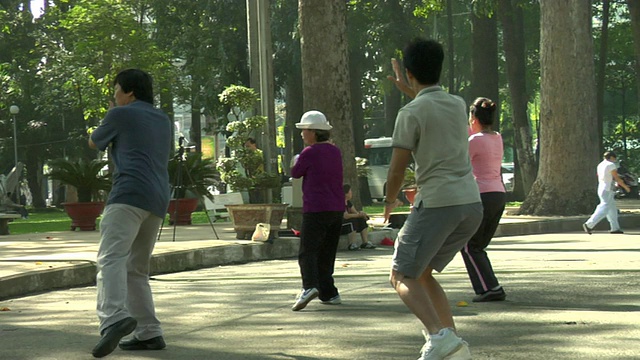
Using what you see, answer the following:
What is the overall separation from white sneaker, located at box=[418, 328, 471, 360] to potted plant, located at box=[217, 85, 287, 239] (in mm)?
13007

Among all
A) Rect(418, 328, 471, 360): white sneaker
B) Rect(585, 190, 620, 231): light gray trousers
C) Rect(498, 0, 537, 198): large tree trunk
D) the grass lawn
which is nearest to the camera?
Rect(418, 328, 471, 360): white sneaker

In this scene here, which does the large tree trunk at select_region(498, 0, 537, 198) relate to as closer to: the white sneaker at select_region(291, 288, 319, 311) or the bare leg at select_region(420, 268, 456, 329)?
the white sneaker at select_region(291, 288, 319, 311)

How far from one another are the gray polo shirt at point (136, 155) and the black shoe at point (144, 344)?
83cm

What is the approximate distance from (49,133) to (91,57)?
53.9ft

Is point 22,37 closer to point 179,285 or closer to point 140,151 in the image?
point 179,285

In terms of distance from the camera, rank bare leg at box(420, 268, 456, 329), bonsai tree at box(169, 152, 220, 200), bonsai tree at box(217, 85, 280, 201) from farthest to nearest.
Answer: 1. bonsai tree at box(169, 152, 220, 200)
2. bonsai tree at box(217, 85, 280, 201)
3. bare leg at box(420, 268, 456, 329)

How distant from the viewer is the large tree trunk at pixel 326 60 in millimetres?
22016

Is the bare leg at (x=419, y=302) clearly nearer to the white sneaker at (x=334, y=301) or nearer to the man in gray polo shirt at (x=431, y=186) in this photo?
the man in gray polo shirt at (x=431, y=186)

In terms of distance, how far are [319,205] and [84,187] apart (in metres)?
15.1

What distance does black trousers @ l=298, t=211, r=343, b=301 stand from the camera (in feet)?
36.6

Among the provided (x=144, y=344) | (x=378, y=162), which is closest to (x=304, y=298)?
(x=144, y=344)

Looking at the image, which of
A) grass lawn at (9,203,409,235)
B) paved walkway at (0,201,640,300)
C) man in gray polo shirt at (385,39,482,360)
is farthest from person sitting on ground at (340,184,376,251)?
man in gray polo shirt at (385,39,482,360)

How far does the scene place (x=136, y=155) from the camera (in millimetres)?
8297

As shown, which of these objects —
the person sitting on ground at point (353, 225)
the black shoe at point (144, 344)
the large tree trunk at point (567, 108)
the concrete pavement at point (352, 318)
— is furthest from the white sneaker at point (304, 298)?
the large tree trunk at point (567, 108)
